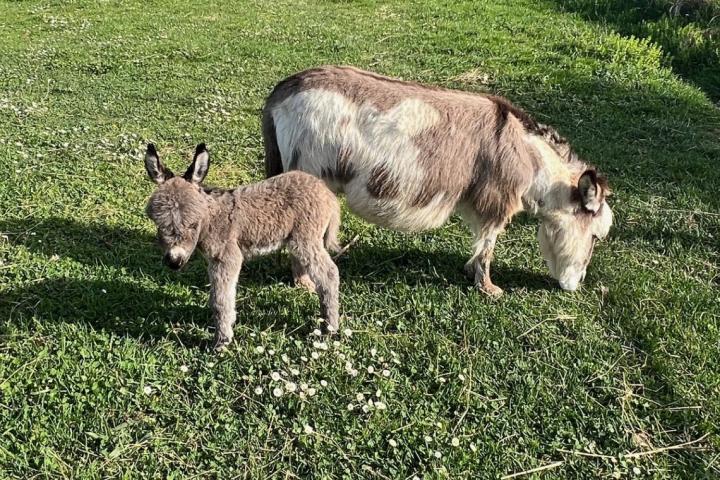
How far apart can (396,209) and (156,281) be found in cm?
191

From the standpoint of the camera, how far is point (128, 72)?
955 cm

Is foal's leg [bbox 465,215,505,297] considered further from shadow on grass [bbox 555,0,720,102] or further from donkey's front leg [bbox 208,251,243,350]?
shadow on grass [bbox 555,0,720,102]

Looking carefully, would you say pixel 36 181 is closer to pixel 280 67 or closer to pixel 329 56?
pixel 280 67

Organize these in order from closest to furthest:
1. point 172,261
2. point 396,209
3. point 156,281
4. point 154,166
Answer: point 172,261
point 154,166
point 396,209
point 156,281

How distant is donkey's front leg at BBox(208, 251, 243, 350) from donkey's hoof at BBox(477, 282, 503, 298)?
202 centimetres

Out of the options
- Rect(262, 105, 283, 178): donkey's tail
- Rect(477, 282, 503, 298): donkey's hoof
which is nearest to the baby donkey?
Rect(262, 105, 283, 178): donkey's tail

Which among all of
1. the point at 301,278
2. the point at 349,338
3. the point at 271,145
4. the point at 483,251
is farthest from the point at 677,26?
the point at 349,338

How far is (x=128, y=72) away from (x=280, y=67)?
2.44 m

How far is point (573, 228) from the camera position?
469 centimetres

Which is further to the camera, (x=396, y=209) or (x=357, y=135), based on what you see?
(x=396, y=209)

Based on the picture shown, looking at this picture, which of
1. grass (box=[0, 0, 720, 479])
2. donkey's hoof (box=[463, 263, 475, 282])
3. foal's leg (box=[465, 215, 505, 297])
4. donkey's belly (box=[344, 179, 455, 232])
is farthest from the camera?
donkey's hoof (box=[463, 263, 475, 282])

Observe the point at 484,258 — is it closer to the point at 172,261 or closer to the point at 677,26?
the point at 172,261

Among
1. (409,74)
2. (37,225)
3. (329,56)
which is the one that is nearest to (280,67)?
(329,56)

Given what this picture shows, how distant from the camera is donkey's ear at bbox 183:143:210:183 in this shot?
11.8ft
